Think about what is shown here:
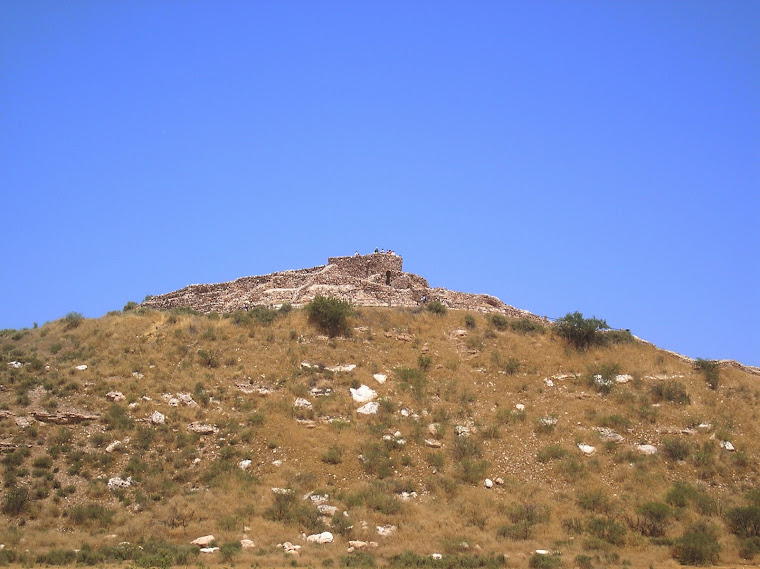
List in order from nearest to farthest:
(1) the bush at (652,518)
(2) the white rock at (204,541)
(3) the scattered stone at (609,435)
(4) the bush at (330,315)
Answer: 1. (2) the white rock at (204,541)
2. (1) the bush at (652,518)
3. (3) the scattered stone at (609,435)
4. (4) the bush at (330,315)

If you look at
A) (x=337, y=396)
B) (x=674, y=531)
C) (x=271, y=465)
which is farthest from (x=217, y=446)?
(x=674, y=531)

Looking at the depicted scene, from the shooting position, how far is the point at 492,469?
78.1 feet

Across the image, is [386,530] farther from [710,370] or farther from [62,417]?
[710,370]

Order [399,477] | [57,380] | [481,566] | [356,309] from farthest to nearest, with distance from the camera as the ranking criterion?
1. [356,309]
2. [57,380]
3. [399,477]
4. [481,566]

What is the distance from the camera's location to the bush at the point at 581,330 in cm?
3132

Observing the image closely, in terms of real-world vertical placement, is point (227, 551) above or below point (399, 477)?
below

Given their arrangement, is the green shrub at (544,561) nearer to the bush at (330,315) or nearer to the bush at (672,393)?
the bush at (672,393)

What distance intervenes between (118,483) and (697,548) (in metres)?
16.0

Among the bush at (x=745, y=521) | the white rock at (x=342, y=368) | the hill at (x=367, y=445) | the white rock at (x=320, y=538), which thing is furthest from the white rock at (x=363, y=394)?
the bush at (x=745, y=521)

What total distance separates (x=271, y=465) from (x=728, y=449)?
14.5m

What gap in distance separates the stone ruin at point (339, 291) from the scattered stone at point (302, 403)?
26.8 ft

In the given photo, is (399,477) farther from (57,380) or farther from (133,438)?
(57,380)

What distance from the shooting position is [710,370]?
2931 cm

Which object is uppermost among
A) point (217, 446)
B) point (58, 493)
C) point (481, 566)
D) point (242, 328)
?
point (242, 328)
